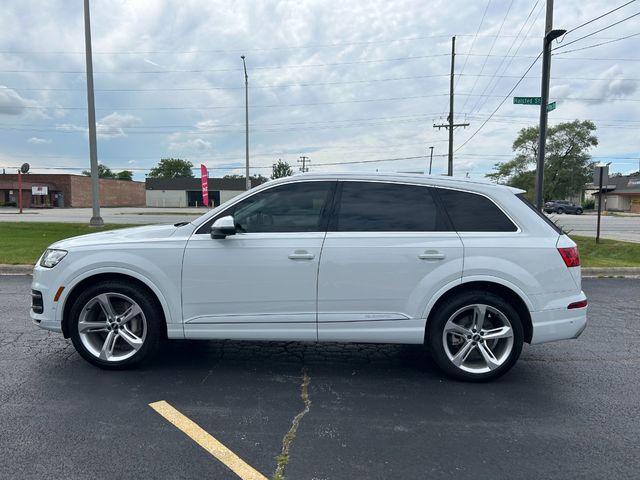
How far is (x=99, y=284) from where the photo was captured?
13.1 feet

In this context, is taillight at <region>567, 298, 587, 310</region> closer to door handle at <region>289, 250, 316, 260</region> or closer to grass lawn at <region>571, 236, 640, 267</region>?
door handle at <region>289, 250, 316, 260</region>

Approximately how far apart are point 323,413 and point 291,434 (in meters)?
0.38

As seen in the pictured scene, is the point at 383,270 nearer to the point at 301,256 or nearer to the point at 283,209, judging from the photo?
the point at 301,256

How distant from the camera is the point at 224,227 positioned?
373cm

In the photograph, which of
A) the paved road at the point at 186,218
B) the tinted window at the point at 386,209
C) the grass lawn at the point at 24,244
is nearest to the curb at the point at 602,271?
the grass lawn at the point at 24,244

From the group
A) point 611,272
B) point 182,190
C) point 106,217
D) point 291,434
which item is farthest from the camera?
point 182,190

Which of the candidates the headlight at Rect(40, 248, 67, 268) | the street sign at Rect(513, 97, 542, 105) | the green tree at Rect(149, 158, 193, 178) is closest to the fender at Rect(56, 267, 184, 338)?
the headlight at Rect(40, 248, 67, 268)

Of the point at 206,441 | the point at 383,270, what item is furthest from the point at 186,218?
the point at 206,441

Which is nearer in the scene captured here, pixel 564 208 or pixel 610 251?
pixel 610 251

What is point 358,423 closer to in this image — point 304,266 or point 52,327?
point 304,266

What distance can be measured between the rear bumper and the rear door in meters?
0.80

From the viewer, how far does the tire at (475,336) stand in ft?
12.5

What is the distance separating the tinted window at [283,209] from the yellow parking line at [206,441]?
1478mm

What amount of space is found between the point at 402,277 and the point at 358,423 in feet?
4.01
